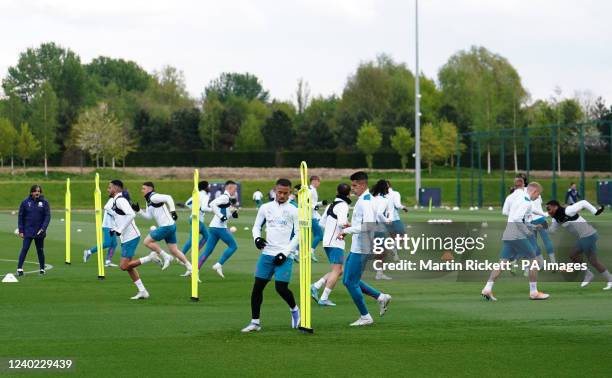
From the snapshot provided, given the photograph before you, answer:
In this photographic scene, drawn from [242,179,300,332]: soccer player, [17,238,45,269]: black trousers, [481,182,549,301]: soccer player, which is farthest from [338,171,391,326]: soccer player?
[17,238,45,269]: black trousers

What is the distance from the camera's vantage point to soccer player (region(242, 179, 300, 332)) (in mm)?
13484

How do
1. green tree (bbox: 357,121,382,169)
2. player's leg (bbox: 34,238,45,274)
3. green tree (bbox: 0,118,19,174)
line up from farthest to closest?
1. green tree (bbox: 357,121,382,169)
2. green tree (bbox: 0,118,19,174)
3. player's leg (bbox: 34,238,45,274)

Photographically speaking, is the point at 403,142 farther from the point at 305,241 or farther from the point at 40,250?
the point at 305,241

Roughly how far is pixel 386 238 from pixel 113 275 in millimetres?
9331

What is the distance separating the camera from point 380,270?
15.5 m

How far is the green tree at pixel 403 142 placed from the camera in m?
100

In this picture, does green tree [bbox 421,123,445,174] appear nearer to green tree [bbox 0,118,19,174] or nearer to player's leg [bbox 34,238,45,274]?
green tree [bbox 0,118,19,174]


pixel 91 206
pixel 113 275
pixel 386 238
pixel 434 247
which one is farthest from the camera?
pixel 91 206

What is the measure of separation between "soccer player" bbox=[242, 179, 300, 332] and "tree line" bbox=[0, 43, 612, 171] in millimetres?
71950

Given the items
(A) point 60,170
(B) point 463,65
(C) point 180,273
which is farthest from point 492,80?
(C) point 180,273

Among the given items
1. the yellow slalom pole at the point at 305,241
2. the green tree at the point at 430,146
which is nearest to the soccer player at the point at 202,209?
the yellow slalom pole at the point at 305,241

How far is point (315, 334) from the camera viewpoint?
43.5 feet

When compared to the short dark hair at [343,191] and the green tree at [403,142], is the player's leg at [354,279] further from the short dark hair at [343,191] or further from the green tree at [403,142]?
the green tree at [403,142]

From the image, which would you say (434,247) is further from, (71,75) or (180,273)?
(71,75)
